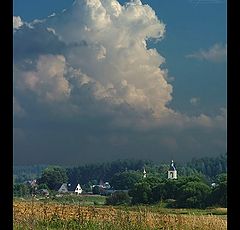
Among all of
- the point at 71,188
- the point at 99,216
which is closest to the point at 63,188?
the point at 71,188

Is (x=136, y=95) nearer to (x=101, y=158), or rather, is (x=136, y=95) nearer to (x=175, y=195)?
(x=101, y=158)

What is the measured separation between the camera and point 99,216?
121cm

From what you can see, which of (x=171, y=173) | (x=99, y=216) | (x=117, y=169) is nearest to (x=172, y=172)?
(x=171, y=173)

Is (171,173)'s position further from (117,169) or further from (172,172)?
(117,169)

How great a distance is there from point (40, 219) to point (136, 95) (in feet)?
1.50

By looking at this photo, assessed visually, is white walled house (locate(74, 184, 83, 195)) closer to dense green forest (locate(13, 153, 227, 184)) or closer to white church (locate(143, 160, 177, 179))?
dense green forest (locate(13, 153, 227, 184))

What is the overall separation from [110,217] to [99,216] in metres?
0.03

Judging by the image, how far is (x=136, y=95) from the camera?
1150 millimetres

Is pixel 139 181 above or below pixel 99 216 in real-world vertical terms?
above

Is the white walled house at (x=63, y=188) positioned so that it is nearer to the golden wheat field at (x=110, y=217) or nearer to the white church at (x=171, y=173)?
the golden wheat field at (x=110, y=217)

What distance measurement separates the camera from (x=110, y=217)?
122cm

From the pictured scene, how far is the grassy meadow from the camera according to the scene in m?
1.16

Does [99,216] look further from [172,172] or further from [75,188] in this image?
[172,172]

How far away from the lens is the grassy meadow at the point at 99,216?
1162 millimetres
